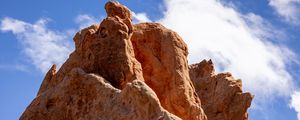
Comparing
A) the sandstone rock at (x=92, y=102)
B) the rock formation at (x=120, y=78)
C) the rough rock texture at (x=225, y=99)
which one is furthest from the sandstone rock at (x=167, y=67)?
the rough rock texture at (x=225, y=99)

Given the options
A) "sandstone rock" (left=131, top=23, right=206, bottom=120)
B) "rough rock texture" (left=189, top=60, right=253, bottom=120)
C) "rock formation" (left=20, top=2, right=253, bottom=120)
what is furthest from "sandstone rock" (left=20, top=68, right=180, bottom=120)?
"rough rock texture" (left=189, top=60, right=253, bottom=120)

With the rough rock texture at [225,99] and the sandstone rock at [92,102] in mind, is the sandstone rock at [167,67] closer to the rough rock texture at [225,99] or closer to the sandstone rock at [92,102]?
the sandstone rock at [92,102]

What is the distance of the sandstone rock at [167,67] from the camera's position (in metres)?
29.6

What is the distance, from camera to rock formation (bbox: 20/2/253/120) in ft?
73.0

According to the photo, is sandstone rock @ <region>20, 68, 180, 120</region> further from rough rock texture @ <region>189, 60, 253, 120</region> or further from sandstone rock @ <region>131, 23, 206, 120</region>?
rough rock texture @ <region>189, 60, 253, 120</region>

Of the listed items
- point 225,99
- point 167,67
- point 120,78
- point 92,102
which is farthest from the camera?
point 225,99

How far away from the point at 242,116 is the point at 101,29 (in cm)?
1792

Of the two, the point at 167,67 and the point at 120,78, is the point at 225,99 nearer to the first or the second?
the point at 167,67

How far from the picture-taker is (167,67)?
3044 centimetres

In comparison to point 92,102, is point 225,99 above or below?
above

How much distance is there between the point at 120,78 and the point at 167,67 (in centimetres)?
552

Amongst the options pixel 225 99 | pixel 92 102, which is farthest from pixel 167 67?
pixel 225 99

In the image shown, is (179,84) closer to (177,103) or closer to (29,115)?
(177,103)

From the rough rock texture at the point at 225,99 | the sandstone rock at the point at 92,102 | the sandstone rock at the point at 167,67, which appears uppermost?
the rough rock texture at the point at 225,99
